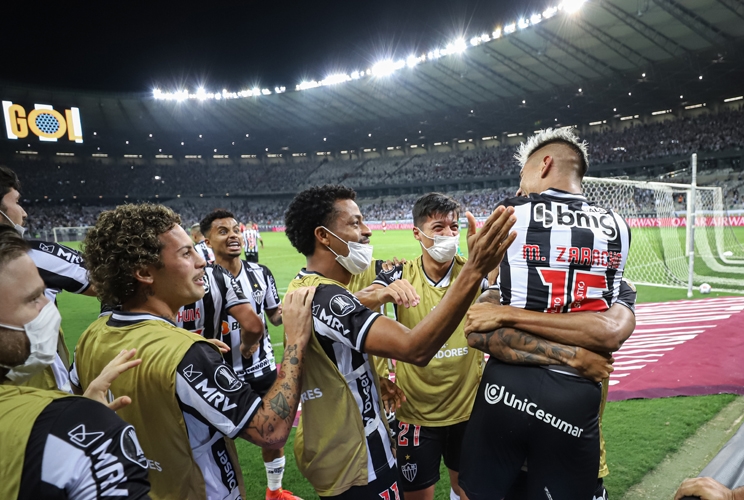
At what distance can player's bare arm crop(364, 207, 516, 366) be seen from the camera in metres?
1.75

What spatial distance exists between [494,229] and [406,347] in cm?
63

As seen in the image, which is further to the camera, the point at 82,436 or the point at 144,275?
the point at 144,275

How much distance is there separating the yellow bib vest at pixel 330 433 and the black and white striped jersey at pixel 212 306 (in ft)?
7.38

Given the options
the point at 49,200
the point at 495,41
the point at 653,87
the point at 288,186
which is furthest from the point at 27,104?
the point at 653,87

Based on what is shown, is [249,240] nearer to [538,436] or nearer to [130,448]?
[538,436]

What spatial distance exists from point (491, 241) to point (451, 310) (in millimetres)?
336

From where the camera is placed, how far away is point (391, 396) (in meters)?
2.92

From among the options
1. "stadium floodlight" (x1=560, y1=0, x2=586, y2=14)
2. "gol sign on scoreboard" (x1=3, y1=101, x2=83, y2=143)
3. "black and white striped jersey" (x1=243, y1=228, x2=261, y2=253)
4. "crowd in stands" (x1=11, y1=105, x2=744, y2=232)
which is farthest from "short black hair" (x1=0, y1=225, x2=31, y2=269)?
"gol sign on scoreboard" (x1=3, y1=101, x2=83, y2=143)

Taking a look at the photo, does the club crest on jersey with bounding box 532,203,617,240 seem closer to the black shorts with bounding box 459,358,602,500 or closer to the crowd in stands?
the black shorts with bounding box 459,358,602,500

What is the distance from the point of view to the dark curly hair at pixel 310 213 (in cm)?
245

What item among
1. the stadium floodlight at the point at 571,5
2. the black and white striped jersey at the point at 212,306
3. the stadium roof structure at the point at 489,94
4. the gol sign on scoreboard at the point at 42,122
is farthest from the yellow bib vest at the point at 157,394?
the gol sign on scoreboard at the point at 42,122

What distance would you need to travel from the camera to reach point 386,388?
293 cm

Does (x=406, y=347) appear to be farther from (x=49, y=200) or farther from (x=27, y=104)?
(x=49, y=200)

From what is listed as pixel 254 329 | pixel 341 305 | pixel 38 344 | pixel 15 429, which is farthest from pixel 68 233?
pixel 15 429
